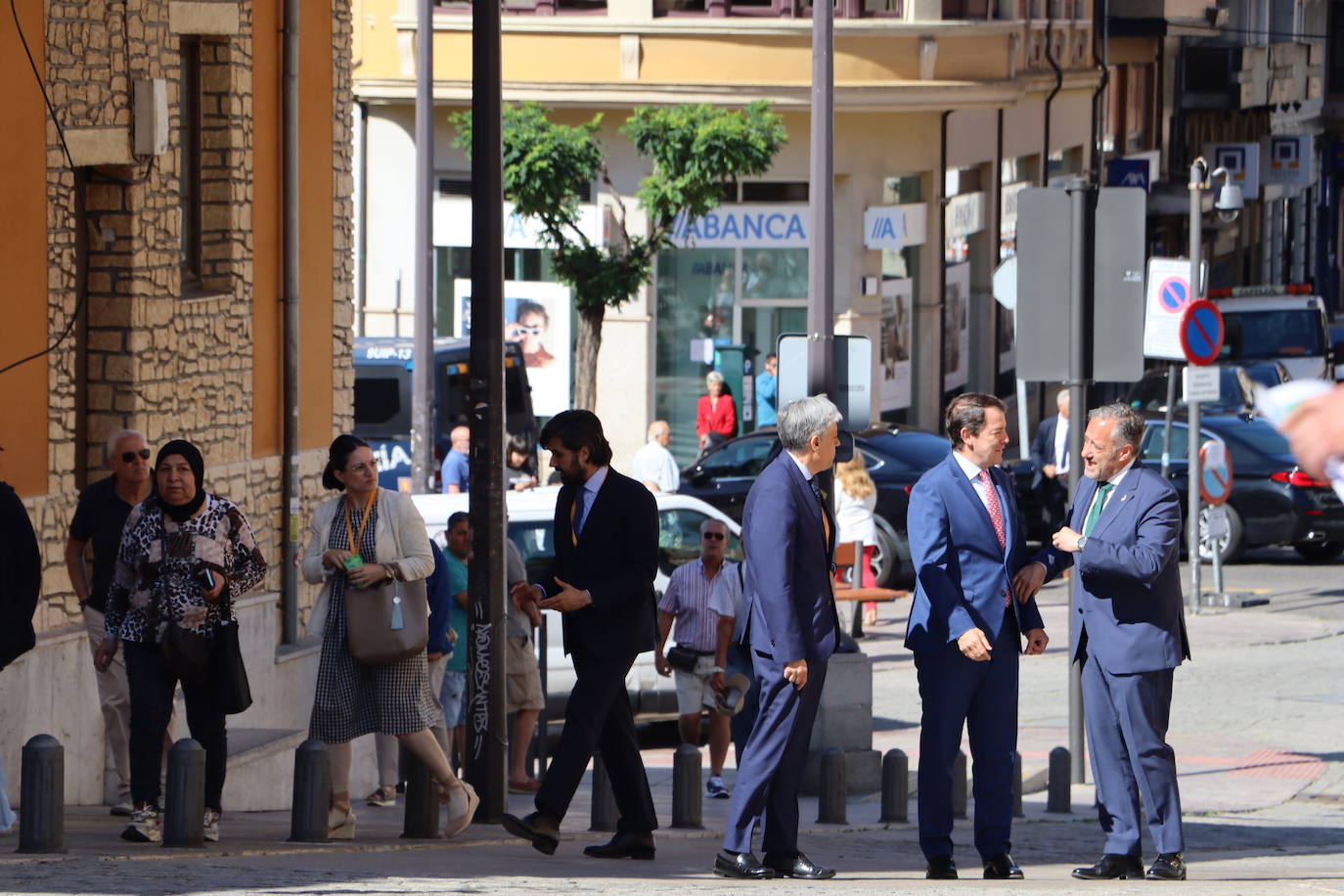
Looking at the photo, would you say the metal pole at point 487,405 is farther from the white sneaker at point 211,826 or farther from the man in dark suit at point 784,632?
the man in dark suit at point 784,632

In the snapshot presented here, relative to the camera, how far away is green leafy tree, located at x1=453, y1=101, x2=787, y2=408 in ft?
87.3

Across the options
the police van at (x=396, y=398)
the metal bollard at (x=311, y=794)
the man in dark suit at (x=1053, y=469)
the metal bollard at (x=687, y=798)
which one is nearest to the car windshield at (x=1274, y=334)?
the man in dark suit at (x=1053, y=469)

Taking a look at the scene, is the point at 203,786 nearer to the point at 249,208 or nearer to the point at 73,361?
the point at 73,361

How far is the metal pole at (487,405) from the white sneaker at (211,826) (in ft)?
4.05

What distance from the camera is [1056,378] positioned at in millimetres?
11672

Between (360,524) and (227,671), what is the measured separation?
81cm

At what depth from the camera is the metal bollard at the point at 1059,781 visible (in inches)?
435

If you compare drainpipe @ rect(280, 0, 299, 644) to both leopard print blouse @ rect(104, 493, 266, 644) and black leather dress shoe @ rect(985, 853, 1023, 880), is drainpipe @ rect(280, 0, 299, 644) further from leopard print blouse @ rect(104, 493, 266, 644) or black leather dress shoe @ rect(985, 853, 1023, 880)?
black leather dress shoe @ rect(985, 853, 1023, 880)

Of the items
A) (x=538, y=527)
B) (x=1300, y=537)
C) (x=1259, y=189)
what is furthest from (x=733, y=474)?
(x=1259, y=189)

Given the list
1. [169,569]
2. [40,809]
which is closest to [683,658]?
[169,569]

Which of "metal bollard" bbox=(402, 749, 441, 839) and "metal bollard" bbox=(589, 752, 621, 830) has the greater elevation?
"metal bollard" bbox=(402, 749, 441, 839)

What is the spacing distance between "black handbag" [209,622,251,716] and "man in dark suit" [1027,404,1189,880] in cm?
307

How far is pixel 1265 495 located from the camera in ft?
73.5

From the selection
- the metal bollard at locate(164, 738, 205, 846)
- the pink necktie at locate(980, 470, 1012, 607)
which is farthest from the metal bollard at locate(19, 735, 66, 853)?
the pink necktie at locate(980, 470, 1012, 607)
